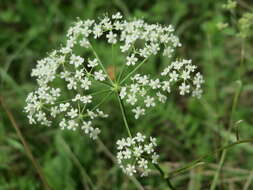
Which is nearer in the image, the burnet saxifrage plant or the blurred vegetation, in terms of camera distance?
the burnet saxifrage plant

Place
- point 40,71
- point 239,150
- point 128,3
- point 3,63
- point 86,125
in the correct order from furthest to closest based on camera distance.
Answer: point 128,3 → point 3,63 → point 239,150 → point 40,71 → point 86,125

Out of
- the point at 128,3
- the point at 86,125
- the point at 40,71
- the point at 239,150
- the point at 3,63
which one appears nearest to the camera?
the point at 86,125

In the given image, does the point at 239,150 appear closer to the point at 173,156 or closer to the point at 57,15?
the point at 173,156

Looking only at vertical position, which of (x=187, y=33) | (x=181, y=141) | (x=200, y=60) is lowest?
(x=181, y=141)

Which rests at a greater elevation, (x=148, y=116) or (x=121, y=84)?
(x=148, y=116)

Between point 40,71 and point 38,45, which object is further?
point 38,45

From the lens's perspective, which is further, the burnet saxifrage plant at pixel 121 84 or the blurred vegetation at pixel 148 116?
the blurred vegetation at pixel 148 116

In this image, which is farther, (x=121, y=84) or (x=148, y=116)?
(x=148, y=116)

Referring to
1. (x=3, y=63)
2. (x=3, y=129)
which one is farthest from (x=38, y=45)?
(x=3, y=129)
